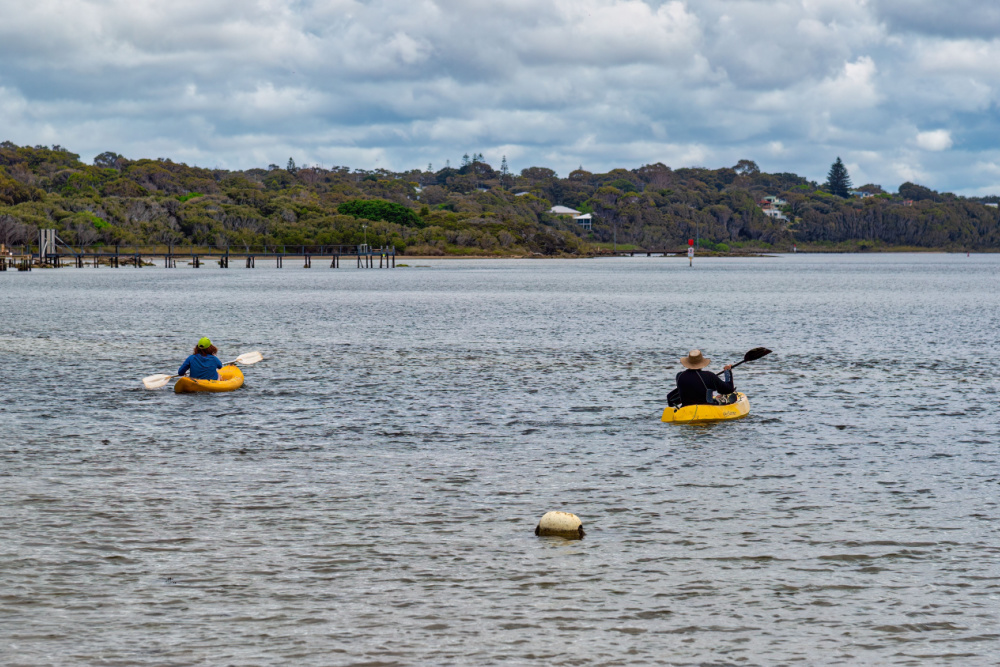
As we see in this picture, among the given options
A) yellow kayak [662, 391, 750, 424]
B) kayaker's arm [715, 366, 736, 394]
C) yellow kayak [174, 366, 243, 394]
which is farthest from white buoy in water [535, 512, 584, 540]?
yellow kayak [174, 366, 243, 394]

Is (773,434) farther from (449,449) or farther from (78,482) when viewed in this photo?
(78,482)

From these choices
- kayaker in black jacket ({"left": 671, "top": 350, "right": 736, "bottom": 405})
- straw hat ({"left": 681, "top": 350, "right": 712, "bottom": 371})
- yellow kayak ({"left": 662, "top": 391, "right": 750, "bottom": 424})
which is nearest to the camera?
straw hat ({"left": 681, "top": 350, "right": 712, "bottom": 371})

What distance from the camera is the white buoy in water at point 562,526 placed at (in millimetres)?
13547

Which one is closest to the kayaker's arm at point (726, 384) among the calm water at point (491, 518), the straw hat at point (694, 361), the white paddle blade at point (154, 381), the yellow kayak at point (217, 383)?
the straw hat at point (694, 361)

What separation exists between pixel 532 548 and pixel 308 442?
8522 millimetres

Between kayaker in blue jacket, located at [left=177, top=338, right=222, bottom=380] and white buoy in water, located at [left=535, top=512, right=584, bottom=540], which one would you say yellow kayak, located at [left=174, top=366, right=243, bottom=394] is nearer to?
kayaker in blue jacket, located at [left=177, top=338, right=222, bottom=380]

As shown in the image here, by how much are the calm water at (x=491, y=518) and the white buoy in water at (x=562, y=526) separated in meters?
0.18

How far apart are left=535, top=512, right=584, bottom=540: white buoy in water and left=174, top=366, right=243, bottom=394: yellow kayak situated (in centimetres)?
1563

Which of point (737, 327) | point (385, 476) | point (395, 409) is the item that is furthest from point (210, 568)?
point (737, 327)

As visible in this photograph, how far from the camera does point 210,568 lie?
1231 centimetres

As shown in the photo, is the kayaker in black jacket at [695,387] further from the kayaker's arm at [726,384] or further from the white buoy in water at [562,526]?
the white buoy in water at [562,526]

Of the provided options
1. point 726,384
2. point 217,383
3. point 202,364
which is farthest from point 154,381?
point 726,384

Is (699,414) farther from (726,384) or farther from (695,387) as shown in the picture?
(726,384)

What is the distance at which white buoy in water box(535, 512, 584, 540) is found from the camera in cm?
1355
